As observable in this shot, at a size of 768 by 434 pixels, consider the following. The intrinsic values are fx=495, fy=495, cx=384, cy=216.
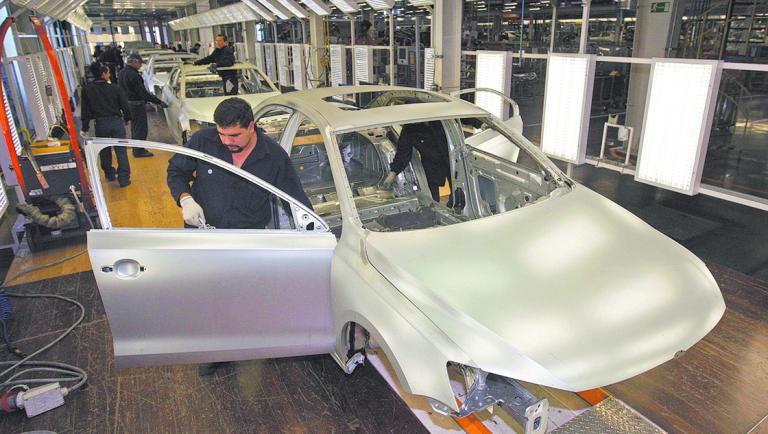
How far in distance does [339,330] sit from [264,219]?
88 cm

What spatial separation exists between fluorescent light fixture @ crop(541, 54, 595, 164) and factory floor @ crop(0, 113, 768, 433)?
2112 millimetres

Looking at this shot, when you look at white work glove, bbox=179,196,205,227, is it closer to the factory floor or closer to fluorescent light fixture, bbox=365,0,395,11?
the factory floor

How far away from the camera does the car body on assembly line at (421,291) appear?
1.88 meters

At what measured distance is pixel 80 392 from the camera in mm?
2900

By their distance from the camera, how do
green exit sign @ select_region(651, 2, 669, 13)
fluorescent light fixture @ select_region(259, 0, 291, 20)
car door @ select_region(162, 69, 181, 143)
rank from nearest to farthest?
green exit sign @ select_region(651, 2, 669, 13) → car door @ select_region(162, 69, 181, 143) → fluorescent light fixture @ select_region(259, 0, 291, 20)

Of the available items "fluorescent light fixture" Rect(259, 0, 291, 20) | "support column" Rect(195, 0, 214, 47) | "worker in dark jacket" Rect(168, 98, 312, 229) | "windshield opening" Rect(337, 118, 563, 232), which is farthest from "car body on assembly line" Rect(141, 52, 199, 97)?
"worker in dark jacket" Rect(168, 98, 312, 229)

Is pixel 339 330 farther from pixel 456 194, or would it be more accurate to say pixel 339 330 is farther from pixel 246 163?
pixel 456 194

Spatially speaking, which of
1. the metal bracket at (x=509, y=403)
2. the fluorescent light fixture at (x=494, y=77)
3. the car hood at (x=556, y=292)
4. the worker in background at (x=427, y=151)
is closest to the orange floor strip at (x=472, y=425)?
the metal bracket at (x=509, y=403)

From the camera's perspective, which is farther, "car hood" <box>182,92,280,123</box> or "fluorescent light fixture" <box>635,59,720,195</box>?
"car hood" <box>182,92,280,123</box>

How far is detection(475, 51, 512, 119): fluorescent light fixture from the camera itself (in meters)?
5.93

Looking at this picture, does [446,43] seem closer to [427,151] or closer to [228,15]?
[427,151]

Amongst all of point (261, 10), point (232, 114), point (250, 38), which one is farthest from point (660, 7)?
point (250, 38)

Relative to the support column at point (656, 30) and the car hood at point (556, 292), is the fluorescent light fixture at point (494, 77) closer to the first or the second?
the support column at point (656, 30)

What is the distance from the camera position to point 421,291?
2.03 metres
